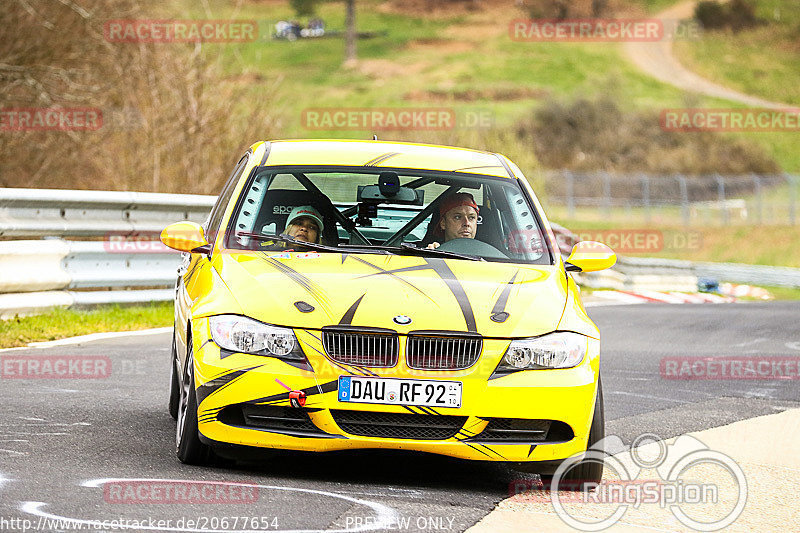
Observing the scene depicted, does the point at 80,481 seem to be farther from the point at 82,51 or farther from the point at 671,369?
the point at 82,51

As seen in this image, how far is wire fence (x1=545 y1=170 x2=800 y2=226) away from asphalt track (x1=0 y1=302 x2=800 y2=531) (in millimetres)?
41305

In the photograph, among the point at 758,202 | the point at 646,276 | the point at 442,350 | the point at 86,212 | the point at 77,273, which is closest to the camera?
the point at 442,350

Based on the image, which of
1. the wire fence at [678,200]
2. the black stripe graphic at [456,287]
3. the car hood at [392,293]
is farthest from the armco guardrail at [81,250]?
the wire fence at [678,200]

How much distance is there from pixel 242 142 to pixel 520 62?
94.5 meters

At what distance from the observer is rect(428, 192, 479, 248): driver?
739 centimetres

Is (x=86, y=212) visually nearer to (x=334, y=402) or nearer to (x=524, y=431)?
(x=334, y=402)

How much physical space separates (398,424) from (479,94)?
94.3m

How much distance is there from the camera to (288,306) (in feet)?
19.7

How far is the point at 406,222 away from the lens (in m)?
7.97

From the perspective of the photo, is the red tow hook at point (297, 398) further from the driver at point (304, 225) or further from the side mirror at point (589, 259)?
the side mirror at point (589, 259)

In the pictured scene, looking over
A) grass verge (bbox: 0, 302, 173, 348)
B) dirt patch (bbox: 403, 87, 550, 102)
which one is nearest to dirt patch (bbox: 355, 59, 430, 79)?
dirt patch (bbox: 403, 87, 550, 102)

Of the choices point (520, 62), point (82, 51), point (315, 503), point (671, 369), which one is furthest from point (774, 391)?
point (520, 62)

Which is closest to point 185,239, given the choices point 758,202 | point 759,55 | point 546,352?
point 546,352

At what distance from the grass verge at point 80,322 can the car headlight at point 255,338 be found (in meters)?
4.66
